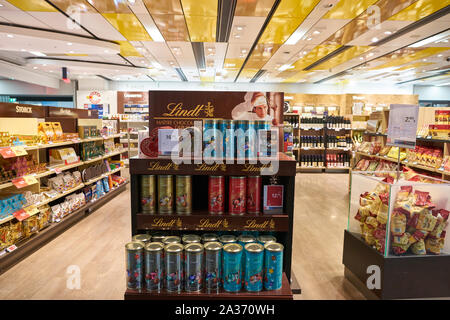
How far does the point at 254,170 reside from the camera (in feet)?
6.48

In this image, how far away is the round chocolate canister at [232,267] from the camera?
69.1 inches

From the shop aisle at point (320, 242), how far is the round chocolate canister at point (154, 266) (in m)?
1.44

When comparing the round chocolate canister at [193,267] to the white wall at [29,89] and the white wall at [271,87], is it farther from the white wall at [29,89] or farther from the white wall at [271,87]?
the white wall at [29,89]

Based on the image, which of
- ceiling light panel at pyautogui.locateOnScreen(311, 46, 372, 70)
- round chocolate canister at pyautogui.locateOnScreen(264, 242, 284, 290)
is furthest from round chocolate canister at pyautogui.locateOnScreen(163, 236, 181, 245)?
ceiling light panel at pyautogui.locateOnScreen(311, 46, 372, 70)

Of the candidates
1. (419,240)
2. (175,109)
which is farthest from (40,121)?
(419,240)

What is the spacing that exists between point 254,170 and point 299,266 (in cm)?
182

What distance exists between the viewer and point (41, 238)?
3.72m

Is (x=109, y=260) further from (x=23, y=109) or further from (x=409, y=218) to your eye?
(x=409, y=218)

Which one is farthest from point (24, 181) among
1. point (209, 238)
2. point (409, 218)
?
point (409, 218)

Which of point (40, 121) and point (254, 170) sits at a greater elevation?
point (40, 121)

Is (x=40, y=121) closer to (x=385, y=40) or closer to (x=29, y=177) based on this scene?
(x=29, y=177)

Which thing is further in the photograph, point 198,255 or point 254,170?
point 254,170

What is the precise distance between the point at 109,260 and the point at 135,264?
182 cm

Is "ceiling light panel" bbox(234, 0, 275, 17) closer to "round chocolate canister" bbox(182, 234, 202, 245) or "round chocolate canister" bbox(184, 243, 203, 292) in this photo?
"round chocolate canister" bbox(182, 234, 202, 245)
